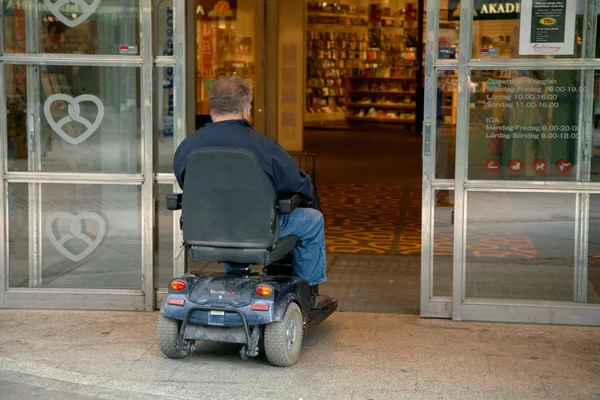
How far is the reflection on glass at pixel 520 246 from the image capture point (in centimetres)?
621

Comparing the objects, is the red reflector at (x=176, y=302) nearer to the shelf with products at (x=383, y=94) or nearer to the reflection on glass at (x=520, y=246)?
the reflection on glass at (x=520, y=246)

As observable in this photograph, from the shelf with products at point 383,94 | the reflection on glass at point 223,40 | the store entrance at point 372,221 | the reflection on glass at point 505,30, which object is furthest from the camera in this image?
the shelf with products at point 383,94

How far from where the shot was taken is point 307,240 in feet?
17.9

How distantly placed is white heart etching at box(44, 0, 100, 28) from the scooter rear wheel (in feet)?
8.46

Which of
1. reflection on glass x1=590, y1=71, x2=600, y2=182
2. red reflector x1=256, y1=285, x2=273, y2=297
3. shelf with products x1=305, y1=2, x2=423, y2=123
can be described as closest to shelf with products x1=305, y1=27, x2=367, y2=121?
shelf with products x1=305, y1=2, x2=423, y2=123

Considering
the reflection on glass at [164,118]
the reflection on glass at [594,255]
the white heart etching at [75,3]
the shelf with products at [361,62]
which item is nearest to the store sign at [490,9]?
the reflection on glass at [594,255]

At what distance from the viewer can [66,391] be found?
192 inches

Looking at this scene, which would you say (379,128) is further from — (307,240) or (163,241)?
(307,240)

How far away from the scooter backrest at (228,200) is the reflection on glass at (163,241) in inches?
55.4

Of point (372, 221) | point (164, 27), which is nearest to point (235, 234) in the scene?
point (164, 27)

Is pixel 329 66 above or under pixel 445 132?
above

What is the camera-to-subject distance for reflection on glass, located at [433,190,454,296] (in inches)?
246

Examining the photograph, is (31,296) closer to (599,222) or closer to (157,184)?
(157,184)

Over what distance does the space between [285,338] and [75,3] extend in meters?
2.83
